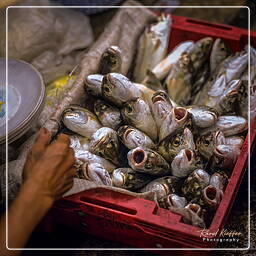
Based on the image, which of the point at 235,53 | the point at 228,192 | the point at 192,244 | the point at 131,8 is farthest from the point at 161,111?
the point at 131,8

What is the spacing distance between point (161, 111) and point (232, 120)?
41 cm

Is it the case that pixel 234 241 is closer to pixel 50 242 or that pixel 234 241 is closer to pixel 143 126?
pixel 143 126

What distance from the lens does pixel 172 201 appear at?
6.84 feet

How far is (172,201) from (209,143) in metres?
0.37

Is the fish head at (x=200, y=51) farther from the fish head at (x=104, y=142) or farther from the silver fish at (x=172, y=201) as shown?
the silver fish at (x=172, y=201)

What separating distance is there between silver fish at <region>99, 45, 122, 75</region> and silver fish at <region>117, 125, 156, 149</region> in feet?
1.54

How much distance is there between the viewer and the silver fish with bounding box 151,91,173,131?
226 cm

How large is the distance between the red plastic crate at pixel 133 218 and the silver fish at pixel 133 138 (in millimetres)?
280

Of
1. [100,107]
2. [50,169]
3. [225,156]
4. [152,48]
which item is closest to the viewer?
[50,169]

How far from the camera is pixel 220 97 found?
2.54m

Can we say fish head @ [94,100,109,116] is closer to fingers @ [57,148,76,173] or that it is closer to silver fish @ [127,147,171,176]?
silver fish @ [127,147,171,176]

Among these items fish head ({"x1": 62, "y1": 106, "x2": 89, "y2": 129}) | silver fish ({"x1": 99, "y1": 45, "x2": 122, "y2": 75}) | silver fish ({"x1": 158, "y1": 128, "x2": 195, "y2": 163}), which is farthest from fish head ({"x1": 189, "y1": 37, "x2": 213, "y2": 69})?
fish head ({"x1": 62, "y1": 106, "x2": 89, "y2": 129})

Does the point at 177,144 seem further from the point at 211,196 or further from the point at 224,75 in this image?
the point at 224,75

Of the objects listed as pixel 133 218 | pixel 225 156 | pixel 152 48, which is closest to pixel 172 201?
pixel 133 218
